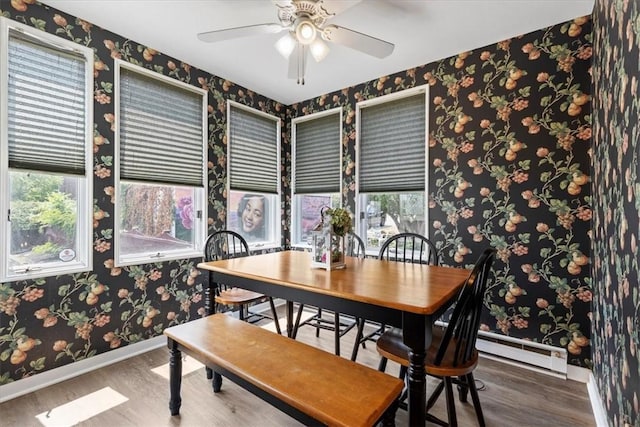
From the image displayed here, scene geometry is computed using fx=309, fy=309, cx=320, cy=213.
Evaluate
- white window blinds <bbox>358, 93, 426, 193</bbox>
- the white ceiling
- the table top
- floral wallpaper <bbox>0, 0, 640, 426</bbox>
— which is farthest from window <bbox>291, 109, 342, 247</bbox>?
the table top

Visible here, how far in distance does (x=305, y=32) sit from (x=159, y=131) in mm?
1733

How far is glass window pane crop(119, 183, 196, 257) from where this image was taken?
263cm

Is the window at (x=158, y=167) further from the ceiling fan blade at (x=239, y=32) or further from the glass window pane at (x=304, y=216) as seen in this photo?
the glass window pane at (x=304, y=216)

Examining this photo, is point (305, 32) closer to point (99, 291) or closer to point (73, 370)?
point (99, 291)

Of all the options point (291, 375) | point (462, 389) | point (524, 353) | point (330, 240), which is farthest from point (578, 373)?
point (291, 375)

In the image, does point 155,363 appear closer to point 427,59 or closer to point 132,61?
point 132,61

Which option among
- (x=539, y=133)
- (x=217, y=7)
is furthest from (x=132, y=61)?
(x=539, y=133)

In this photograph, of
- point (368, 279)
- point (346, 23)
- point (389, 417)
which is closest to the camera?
point (389, 417)

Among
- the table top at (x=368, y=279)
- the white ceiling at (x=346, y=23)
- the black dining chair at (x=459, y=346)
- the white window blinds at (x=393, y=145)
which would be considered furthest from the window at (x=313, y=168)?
the black dining chair at (x=459, y=346)

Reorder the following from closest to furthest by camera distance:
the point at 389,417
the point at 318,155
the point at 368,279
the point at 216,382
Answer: the point at 389,417
the point at 368,279
the point at 216,382
the point at 318,155

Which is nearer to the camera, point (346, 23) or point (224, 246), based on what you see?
point (346, 23)

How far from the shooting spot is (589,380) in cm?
213

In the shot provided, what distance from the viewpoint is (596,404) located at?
185 cm

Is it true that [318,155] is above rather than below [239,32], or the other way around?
below
